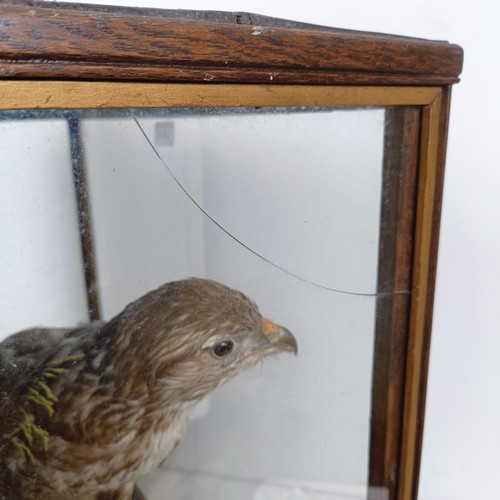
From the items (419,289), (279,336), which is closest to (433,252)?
(419,289)

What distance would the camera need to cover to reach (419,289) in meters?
0.59

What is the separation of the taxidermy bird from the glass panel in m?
0.01

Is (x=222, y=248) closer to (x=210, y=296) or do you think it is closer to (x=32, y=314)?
(x=210, y=296)

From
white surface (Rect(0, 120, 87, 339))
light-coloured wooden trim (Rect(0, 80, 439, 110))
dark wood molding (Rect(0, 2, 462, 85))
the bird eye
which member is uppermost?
dark wood molding (Rect(0, 2, 462, 85))

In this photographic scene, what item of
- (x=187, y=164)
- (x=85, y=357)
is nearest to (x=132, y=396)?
(x=85, y=357)

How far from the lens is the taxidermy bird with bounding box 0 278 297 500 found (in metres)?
0.40

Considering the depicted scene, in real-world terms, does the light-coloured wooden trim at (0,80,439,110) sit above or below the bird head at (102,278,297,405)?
above

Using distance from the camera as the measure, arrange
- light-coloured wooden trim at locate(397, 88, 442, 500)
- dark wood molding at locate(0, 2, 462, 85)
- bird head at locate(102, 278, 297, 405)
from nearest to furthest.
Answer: dark wood molding at locate(0, 2, 462, 85), bird head at locate(102, 278, 297, 405), light-coloured wooden trim at locate(397, 88, 442, 500)

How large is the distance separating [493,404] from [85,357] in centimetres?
81

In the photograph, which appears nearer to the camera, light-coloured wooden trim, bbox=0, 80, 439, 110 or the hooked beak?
light-coloured wooden trim, bbox=0, 80, 439, 110

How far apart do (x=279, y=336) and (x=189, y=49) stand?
0.80 feet

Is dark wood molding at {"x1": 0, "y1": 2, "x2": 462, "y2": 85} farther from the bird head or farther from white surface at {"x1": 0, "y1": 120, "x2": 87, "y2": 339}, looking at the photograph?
the bird head

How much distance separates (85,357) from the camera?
417 mm

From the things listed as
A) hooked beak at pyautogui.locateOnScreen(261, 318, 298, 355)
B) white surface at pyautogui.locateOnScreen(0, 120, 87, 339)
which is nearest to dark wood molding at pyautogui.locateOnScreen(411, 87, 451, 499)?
hooked beak at pyautogui.locateOnScreen(261, 318, 298, 355)
